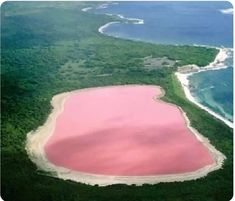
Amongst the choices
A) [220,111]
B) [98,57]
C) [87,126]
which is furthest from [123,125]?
[98,57]

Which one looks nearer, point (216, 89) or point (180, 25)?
point (216, 89)

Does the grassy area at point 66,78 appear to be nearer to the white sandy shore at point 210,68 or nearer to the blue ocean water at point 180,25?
the white sandy shore at point 210,68

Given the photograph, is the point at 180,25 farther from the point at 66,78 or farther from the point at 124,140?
the point at 124,140

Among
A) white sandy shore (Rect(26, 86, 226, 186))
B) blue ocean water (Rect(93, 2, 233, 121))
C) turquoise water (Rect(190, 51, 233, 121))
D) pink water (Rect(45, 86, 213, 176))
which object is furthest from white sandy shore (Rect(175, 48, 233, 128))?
white sandy shore (Rect(26, 86, 226, 186))

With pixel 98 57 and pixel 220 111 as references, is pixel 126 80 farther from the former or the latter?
pixel 220 111

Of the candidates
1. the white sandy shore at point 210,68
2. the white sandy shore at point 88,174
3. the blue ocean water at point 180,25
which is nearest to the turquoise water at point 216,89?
the white sandy shore at point 210,68

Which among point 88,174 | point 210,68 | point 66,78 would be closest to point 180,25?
point 210,68
